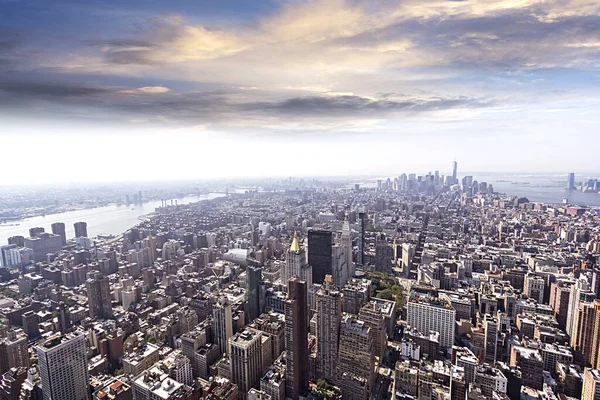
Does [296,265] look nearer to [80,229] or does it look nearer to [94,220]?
[80,229]

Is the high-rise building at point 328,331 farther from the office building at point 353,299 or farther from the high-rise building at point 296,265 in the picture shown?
the high-rise building at point 296,265

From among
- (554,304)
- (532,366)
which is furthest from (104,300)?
(554,304)

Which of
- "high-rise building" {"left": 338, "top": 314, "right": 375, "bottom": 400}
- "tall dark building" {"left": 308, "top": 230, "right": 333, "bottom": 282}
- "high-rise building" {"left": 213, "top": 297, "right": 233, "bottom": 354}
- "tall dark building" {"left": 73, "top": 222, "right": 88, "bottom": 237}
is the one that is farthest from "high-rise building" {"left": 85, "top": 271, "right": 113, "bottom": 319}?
"tall dark building" {"left": 73, "top": 222, "right": 88, "bottom": 237}

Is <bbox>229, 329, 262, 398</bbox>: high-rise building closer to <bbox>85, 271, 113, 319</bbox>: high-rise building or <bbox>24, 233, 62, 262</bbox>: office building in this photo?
<bbox>85, 271, 113, 319</bbox>: high-rise building

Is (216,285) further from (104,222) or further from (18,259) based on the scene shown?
(104,222)

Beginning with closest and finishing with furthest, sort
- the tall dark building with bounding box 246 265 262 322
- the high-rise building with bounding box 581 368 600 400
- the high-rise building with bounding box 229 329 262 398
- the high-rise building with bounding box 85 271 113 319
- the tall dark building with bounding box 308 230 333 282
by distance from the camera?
the high-rise building with bounding box 581 368 600 400 < the high-rise building with bounding box 229 329 262 398 < the tall dark building with bounding box 246 265 262 322 < the high-rise building with bounding box 85 271 113 319 < the tall dark building with bounding box 308 230 333 282

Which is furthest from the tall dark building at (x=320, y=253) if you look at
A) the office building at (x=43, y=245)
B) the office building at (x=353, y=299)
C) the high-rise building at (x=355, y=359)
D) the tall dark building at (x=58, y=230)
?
the tall dark building at (x=58, y=230)
